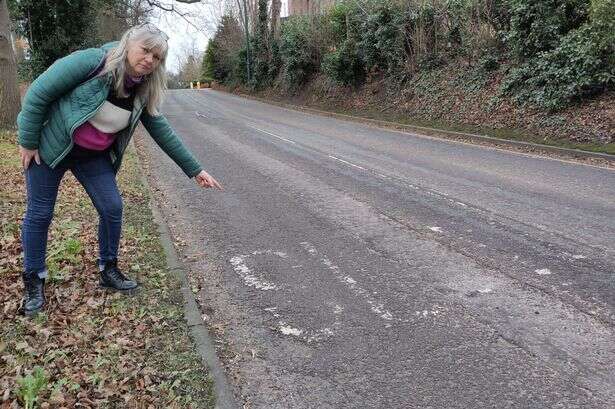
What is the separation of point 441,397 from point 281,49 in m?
34.7

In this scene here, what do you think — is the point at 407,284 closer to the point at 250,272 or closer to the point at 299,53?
the point at 250,272

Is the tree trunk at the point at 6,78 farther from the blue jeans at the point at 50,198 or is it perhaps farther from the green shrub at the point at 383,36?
the green shrub at the point at 383,36

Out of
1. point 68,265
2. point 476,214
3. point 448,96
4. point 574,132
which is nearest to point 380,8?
point 448,96

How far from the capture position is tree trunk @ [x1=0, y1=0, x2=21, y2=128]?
1257 cm

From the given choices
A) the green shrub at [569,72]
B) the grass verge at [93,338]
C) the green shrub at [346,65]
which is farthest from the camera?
the green shrub at [346,65]

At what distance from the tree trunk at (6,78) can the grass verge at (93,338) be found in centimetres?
851

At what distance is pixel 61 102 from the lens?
3.47 metres

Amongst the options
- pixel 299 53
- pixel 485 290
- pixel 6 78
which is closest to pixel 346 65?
pixel 299 53

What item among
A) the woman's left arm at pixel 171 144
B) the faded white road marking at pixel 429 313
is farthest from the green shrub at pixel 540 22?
the woman's left arm at pixel 171 144

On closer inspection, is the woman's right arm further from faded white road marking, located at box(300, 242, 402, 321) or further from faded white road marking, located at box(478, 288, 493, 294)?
faded white road marking, located at box(478, 288, 493, 294)

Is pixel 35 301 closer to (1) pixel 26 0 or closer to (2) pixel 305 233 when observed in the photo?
(2) pixel 305 233

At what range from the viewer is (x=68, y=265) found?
4793mm

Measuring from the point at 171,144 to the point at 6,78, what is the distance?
35.5ft

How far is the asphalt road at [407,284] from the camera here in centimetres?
330
